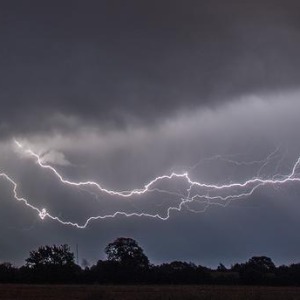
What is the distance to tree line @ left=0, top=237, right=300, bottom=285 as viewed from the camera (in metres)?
69.8

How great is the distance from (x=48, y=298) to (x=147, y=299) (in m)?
7.70

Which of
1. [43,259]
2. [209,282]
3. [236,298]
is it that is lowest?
[236,298]

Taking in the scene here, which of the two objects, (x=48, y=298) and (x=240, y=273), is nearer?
(x=48, y=298)

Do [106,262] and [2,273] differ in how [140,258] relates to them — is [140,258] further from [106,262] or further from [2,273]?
[2,273]

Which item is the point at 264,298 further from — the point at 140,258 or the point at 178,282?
the point at 140,258

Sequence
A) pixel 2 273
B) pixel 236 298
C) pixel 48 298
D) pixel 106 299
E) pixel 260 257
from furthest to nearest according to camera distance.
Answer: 1. pixel 260 257
2. pixel 2 273
3. pixel 48 298
4. pixel 106 299
5. pixel 236 298

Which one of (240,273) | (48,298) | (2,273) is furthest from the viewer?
(240,273)

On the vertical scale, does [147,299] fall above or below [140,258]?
below

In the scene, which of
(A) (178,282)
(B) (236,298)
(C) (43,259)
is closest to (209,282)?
(A) (178,282)

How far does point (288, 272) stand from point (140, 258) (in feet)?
63.8

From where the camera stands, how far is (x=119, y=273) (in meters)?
73.0

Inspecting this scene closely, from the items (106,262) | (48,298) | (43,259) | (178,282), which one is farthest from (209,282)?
(48,298)

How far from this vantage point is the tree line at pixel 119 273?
229 ft

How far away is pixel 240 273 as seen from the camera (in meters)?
76.5
